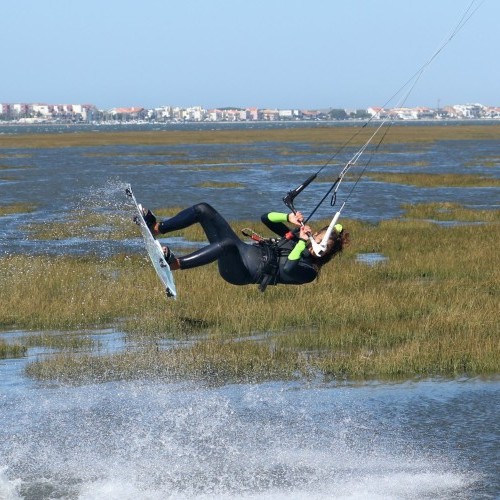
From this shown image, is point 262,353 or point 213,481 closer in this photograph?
point 213,481

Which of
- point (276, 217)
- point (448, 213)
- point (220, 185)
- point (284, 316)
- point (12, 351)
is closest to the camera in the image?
point (276, 217)

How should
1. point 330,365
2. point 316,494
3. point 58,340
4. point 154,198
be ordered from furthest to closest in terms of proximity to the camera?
1. point 154,198
2. point 58,340
3. point 330,365
4. point 316,494

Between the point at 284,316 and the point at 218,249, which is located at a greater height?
the point at 218,249

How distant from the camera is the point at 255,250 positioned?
1251cm

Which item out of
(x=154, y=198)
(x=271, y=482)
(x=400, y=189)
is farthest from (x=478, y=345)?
(x=400, y=189)

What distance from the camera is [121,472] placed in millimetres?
11953

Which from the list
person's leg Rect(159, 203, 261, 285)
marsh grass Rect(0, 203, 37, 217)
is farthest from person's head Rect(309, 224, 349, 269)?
marsh grass Rect(0, 203, 37, 217)

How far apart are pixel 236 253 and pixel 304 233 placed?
80 centimetres

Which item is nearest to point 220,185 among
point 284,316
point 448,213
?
point 448,213

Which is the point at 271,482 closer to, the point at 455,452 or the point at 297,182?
the point at 455,452

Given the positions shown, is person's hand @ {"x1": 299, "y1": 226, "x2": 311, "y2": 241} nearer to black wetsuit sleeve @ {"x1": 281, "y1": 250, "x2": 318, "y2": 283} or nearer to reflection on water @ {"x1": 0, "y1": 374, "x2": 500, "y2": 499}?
black wetsuit sleeve @ {"x1": 281, "y1": 250, "x2": 318, "y2": 283}

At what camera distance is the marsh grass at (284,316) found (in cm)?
1581

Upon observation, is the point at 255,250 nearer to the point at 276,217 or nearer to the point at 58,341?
the point at 276,217

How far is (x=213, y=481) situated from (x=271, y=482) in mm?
619
